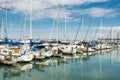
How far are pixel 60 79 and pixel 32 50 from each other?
16.8 meters

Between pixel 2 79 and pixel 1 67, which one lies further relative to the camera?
pixel 1 67

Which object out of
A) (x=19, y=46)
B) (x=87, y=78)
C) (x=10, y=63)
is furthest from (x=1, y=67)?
(x=87, y=78)

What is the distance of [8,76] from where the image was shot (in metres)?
25.6

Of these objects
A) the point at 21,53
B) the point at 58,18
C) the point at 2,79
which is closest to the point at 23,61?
the point at 21,53

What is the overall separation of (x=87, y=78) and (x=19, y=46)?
→ 18674 mm

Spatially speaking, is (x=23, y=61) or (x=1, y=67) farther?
(x=23, y=61)

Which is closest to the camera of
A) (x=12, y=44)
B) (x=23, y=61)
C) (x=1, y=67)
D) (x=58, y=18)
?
(x=1, y=67)

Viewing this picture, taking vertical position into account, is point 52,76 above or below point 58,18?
below

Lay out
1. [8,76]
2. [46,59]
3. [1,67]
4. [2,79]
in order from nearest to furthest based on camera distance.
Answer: [2,79] < [8,76] < [1,67] < [46,59]

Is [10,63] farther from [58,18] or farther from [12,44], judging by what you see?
[58,18]

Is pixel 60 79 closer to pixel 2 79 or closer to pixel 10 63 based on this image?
pixel 2 79

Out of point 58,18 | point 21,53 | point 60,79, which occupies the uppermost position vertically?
point 58,18

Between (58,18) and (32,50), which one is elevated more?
(58,18)

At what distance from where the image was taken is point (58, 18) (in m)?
50.8
